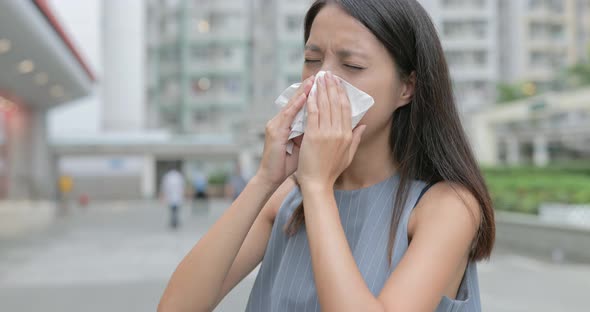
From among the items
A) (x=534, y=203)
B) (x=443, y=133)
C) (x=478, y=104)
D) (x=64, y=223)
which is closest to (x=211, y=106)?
(x=478, y=104)

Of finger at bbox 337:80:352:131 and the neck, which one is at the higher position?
finger at bbox 337:80:352:131

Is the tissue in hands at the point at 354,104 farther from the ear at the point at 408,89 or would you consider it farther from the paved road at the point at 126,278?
the paved road at the point at 126,278

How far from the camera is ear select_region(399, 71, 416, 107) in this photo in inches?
51.1

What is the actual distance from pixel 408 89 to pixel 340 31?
218 millimetres

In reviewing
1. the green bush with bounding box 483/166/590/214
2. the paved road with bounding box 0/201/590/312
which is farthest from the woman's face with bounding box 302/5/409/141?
the green bush with bounding box 483/166/590/214

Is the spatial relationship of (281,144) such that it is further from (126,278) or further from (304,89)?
(126,278)

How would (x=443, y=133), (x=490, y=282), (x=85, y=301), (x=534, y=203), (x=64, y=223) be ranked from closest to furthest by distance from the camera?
(x=443, y=133) < (x=85, y=301) < (x=490, y=282) < (x=534, y=203) < (x=64, y=223)

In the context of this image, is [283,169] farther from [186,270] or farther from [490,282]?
[490,282]

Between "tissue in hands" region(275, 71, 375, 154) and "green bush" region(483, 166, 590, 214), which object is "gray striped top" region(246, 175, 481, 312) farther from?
"green bush" region(483, 166, 590, 214)

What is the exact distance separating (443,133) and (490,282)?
232 inches

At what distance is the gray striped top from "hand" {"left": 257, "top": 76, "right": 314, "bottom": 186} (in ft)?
0.54

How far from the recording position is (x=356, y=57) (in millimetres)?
1185

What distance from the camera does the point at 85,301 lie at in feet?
18.5

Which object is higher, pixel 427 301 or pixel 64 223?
pixel 427 301
